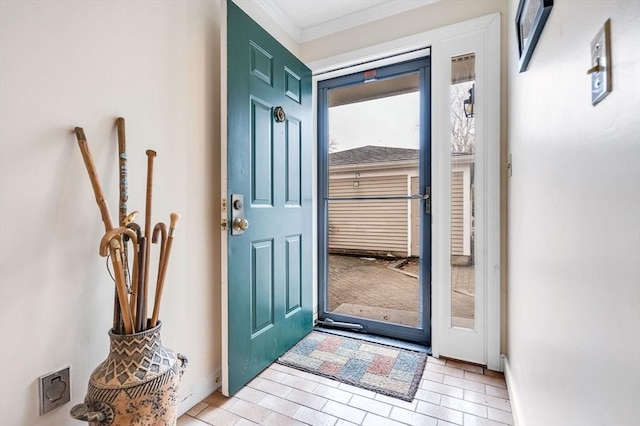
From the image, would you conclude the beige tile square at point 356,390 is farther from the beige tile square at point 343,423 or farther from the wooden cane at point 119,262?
the wooden cane at point 119,262

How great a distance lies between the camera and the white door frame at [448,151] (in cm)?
182

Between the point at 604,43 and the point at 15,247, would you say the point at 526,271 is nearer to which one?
the point at 604,43

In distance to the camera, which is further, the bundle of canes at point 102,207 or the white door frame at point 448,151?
the white door frame at point 448,151

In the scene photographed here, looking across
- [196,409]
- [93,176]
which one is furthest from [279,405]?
[93,176]

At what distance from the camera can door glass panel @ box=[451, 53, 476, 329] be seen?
191 centimetres

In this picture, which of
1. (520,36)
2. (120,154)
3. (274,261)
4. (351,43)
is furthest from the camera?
(351,43)

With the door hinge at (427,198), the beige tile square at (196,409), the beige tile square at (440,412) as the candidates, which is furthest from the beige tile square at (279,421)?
the door hinge at (427,198)

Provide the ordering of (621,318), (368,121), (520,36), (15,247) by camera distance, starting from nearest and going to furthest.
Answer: (621,318), (15,247), (520,36), (368,121)

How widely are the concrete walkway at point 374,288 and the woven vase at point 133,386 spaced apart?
1.66m

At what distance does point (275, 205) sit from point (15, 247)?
1231 millimetres

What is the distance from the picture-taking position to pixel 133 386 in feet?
3.19

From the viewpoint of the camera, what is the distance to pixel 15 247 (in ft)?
3.02

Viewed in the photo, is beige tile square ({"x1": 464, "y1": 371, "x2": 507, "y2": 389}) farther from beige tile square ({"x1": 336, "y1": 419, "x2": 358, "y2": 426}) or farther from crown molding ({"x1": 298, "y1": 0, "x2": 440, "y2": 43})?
crown molding ({"x1": 298, "y1": 0, "x2": 440, "y2": 43})

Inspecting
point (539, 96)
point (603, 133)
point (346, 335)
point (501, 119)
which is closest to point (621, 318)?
point (603, 133)
